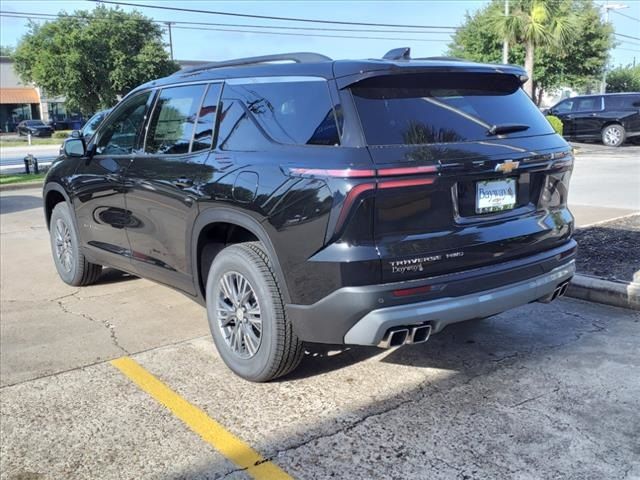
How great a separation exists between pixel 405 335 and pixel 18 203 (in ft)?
37.1

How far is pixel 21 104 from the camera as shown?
6144 cm

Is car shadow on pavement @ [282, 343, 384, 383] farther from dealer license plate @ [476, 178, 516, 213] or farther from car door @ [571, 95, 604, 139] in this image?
car door @ [571, 95, 604, 139]

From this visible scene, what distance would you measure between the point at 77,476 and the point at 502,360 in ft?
8.73

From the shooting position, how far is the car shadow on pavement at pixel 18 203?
11641 mm

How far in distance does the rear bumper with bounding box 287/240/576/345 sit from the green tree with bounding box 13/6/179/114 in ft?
135

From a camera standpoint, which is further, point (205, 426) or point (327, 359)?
point (327, 359)

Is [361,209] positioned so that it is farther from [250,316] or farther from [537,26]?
[537,26]

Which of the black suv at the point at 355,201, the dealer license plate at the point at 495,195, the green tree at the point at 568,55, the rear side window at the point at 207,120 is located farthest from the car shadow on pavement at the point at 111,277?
the green tree at the point at 568,55

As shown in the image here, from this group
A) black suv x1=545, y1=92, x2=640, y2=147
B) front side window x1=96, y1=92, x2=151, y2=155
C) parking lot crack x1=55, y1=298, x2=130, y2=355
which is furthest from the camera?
black suv x1=545, y1=92, x2=640, y2=147

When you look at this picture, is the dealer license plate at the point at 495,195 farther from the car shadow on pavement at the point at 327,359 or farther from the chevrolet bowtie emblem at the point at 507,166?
the car shadow on pavement at the point at 327,359

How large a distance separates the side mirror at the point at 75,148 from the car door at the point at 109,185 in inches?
2.3

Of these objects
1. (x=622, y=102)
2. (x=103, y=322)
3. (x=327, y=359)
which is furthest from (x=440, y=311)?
(x=622, y=102)

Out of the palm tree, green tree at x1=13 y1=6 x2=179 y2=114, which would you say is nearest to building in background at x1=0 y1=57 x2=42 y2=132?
green tree at x1=13 y1=6 x2=179 y2=114

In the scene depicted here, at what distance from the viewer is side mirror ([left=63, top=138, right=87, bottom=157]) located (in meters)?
5.54
